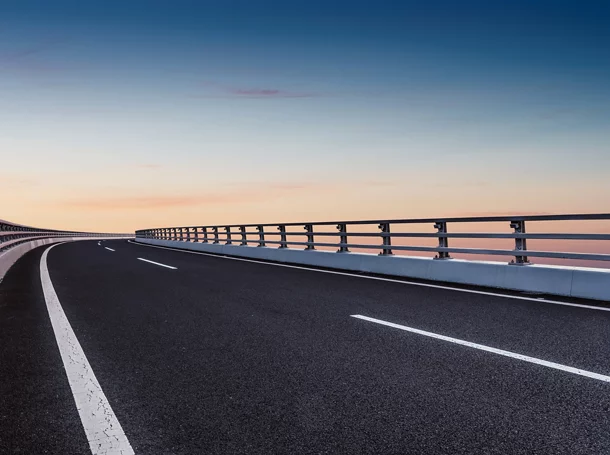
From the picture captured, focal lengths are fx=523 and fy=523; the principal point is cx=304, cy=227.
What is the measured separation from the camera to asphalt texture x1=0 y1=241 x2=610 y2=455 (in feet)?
11.7

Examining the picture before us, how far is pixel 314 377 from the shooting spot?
495cm

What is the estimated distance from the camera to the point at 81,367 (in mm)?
5398

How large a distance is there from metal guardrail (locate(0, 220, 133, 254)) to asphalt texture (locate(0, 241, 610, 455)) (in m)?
10.9

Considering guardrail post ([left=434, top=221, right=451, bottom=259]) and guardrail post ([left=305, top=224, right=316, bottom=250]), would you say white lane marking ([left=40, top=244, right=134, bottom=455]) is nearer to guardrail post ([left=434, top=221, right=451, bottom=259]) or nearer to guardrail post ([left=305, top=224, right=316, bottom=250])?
guardrail post ([left=434, top=221, right=451, bottom=259])

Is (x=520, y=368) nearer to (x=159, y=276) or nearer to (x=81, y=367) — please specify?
(x=81, y=367)

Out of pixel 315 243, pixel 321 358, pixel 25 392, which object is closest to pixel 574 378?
pixel 321 358

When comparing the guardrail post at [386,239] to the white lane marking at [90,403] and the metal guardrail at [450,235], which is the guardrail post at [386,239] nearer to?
the metal guardrail at [450,235]

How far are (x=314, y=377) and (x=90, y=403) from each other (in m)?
1.96

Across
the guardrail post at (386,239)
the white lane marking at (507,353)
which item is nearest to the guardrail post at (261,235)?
the guardrail post at (386,239)

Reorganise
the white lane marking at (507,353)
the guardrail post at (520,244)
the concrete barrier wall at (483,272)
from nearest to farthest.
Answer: the white lane marking at (507,353), the concrete barrier wall at (483,272), the guardrail post at (520,244)

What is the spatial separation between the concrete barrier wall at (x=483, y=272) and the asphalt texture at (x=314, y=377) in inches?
50.9

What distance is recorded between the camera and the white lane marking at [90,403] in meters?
3.53

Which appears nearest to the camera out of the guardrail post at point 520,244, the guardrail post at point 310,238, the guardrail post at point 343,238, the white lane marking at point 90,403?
the white lane marking at point 90,403

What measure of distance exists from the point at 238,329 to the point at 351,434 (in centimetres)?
377
